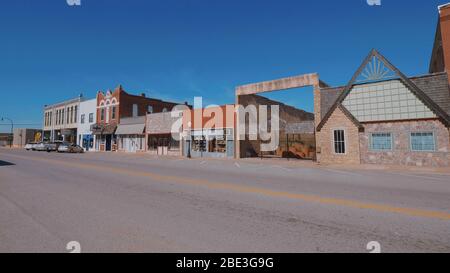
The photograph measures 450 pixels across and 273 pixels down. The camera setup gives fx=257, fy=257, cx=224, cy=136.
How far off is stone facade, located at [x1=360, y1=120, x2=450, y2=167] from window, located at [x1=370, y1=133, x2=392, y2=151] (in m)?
0.22

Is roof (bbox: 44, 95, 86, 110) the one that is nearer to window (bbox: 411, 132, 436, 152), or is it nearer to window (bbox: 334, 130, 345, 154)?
window (bbox: 334, 130, 345, 154)

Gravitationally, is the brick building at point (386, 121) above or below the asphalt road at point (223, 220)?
above

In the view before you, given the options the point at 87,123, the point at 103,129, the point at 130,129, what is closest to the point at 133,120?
the point at 130,129

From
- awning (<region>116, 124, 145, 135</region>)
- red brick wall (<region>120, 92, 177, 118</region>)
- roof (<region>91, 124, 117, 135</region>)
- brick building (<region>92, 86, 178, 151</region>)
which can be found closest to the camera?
awning (<region>116, 124, 145, 135</region>)

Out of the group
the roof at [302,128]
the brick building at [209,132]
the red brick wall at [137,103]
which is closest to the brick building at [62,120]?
the red brick wall at [137,103]

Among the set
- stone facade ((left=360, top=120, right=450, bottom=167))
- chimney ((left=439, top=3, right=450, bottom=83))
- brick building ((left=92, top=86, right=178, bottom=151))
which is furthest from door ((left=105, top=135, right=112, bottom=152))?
chimney ((left=439, top=3, right=450, bottom=83))

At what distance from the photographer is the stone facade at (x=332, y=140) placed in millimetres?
19766

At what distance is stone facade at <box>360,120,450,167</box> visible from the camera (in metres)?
16.6

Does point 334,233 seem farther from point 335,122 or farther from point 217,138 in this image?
point 217,138

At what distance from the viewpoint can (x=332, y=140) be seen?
20.9 meters

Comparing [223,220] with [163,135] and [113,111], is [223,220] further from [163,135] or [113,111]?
[113,111]

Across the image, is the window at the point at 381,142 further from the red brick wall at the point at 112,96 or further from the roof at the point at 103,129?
the red brick wall at the point at 112,96

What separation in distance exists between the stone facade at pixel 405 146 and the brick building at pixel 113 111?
101 ft

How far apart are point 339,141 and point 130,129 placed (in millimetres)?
29001
